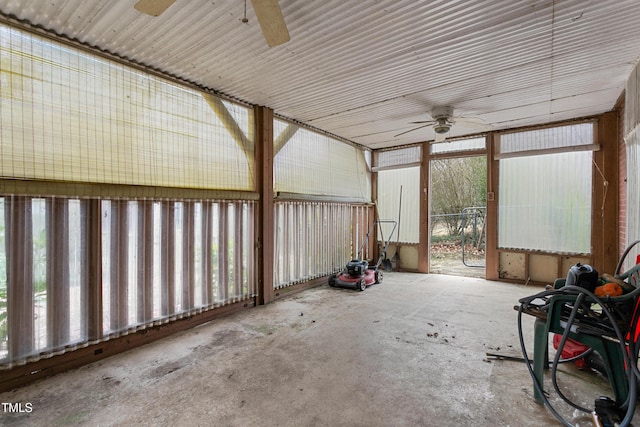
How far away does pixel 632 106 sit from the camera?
10.6 feet

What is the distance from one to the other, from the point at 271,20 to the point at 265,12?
6 cm

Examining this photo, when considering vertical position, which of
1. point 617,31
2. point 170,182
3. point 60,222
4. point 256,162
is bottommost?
point 60,222

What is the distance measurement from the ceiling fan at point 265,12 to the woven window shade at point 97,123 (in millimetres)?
1422

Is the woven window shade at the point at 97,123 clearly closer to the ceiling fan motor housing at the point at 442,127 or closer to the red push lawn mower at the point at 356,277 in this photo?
the red push lawn mower at the point at 356,277

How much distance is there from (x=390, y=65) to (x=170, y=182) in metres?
2.71

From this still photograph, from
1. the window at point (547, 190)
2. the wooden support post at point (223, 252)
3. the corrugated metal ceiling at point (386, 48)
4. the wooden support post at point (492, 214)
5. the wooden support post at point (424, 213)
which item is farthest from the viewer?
the wooden support post at point (424, 213)

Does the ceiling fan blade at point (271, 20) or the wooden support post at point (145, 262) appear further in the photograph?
the wooden support post at point (145, 262)

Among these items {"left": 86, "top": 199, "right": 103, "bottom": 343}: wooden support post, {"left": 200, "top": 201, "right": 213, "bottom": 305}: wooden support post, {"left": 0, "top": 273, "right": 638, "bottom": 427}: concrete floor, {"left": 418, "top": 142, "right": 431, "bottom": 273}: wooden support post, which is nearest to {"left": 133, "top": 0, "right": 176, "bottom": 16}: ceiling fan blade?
{"left": 86, "top": 199, "right": 103, "bottom": 343}: wooden support post

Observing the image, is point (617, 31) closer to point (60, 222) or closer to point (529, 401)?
point (529, 401)

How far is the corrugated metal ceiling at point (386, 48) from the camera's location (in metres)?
2.30

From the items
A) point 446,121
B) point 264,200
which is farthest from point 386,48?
point 264,200

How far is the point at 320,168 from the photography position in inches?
224

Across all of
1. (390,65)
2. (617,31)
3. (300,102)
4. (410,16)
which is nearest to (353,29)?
(410,16)

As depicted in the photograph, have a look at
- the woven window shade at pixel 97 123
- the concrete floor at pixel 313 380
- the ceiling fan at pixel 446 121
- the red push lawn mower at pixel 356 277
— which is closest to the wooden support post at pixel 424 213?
the red push lawn mower at pixel 356 277
